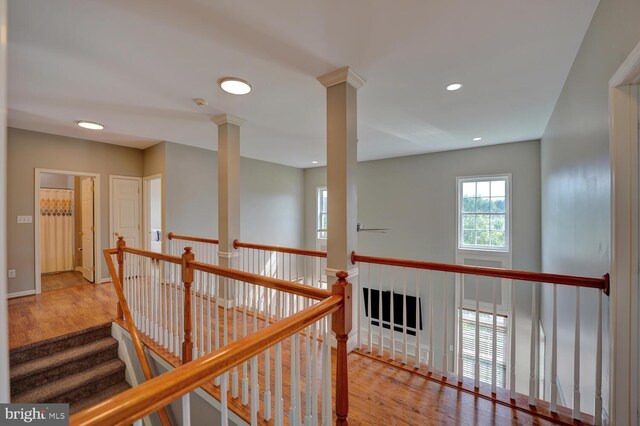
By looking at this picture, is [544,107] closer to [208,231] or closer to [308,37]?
[308,37]

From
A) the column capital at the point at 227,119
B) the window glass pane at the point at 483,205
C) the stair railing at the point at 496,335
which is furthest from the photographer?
the window glass pane at the point at 483,205

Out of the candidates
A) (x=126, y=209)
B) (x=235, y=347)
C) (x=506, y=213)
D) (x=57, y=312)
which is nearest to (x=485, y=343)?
(x=506, y=213)

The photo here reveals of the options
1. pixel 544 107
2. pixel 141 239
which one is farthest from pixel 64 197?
pixel 544 107

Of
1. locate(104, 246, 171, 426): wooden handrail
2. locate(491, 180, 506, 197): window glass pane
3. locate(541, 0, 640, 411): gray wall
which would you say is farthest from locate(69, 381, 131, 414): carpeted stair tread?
locate(491, 180, 506, 197): window glass pane

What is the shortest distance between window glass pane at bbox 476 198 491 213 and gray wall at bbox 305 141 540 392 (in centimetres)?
41

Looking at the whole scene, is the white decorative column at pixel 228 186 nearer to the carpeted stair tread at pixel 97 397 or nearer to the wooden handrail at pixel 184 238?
the wooden handrail at pixel 184 238

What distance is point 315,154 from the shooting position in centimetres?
592

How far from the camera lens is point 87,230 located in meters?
5.11

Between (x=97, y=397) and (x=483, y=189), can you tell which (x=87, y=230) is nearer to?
(x=97, y=397)

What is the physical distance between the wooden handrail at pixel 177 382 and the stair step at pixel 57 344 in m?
3.29

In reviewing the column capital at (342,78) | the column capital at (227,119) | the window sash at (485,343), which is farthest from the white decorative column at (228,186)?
the window sash at (485,343)

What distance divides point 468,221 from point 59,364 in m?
6.38

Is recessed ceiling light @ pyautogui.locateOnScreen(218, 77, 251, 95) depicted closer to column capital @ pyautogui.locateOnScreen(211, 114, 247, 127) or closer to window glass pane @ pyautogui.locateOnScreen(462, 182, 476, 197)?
column capital @ pyautogui.locateOnScreen(211, 114, 247, 127)

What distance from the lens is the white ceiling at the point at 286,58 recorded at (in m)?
1.70
